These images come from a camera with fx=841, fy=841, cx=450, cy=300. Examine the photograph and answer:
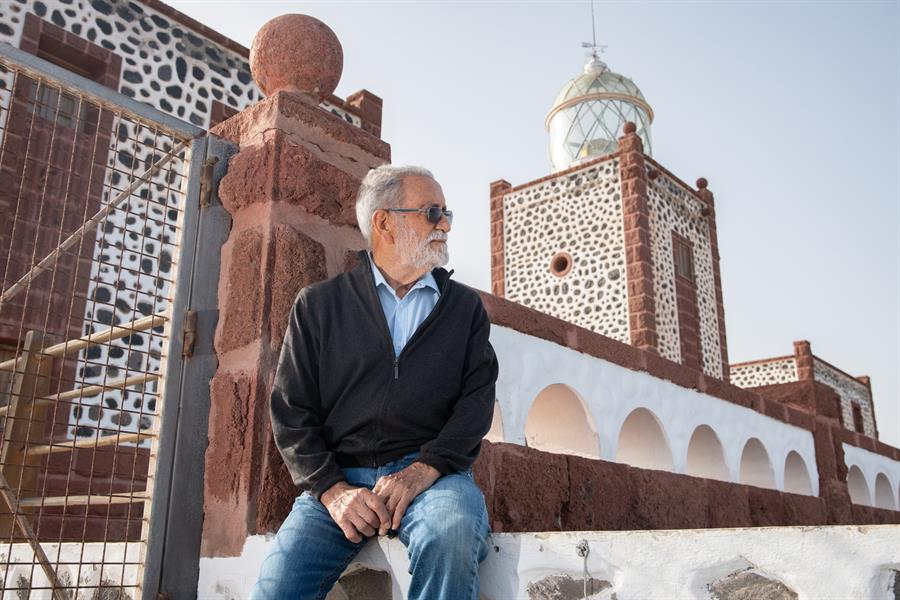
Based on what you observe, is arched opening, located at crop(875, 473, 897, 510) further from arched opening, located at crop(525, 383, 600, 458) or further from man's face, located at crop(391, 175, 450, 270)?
man's face, located at crop(391, 175, 450, 270)

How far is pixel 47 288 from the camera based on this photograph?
7.04 m

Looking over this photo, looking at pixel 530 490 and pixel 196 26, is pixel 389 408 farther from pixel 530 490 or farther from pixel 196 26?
pixel 196 26

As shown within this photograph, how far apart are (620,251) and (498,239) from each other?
9.10 ft

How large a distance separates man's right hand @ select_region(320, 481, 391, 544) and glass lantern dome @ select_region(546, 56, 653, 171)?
16.1 meters

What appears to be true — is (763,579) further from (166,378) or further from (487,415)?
(166,378)

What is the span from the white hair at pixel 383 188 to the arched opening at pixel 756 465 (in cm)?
761

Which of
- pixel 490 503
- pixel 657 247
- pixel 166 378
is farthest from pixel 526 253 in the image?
pixel 166 378

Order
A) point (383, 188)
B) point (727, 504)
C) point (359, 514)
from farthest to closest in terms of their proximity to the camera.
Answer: point (727, 504) → point (383, 188) → point (359, 514)

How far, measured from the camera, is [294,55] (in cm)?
316

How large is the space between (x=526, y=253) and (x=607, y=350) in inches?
362

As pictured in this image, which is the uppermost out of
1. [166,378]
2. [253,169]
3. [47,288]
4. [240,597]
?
[47,288]

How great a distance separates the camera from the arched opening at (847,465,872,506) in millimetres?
12805

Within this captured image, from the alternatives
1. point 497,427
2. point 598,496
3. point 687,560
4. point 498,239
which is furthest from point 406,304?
point 498,239

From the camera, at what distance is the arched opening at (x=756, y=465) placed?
30.9 feet
